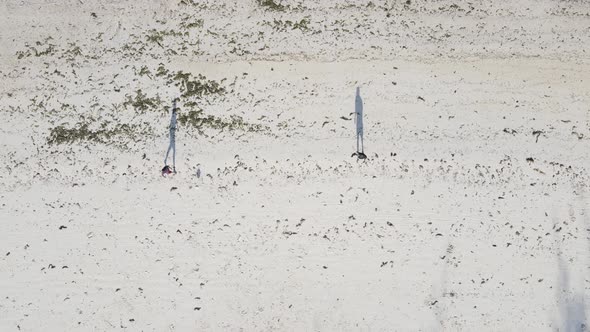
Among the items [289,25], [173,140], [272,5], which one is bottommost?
[173,140]

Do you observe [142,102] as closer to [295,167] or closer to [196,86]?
[196,86]

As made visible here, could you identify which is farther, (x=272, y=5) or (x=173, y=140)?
(x=272, y=5)

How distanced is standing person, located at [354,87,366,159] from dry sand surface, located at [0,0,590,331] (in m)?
0.09

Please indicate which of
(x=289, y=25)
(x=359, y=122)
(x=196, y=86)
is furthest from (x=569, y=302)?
(x=196, y=86)

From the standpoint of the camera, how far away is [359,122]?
11016mm

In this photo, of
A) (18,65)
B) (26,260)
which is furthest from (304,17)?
(26,260)

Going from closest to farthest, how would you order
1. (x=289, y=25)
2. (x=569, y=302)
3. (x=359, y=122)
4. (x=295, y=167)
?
(x=569, y=302), (x=295, y=167), (x=359, y=122), (x=289, y=25)

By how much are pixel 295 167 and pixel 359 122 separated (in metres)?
1.46

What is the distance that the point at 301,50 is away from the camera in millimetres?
11273

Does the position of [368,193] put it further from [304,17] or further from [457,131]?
[304,17]

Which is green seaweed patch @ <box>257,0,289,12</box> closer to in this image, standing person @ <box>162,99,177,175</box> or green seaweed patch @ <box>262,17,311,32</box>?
green seaweed patch @ <box>262,17,311,32</box>

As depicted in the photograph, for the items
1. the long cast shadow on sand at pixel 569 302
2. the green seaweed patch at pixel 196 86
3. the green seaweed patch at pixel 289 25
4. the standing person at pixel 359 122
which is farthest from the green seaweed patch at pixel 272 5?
the long cast shadow on sand at pixel 569 302

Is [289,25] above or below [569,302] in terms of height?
above

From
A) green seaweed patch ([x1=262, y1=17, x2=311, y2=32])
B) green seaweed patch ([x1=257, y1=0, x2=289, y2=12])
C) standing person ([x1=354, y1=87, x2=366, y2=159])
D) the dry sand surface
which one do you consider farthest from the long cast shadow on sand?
green seaweed patch ([x1=257, y1=0, x2=289, y2=12])
